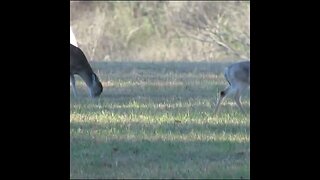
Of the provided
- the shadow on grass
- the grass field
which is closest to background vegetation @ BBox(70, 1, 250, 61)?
the grass field

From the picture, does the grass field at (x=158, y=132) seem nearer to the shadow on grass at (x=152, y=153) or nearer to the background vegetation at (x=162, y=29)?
the shadow on grass at (x=152, y=153)

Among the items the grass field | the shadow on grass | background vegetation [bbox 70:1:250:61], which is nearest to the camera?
the shadow on grass

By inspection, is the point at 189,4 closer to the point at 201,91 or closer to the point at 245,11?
the point at 245,11

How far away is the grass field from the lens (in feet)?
34.7

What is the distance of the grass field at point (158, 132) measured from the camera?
10.6m

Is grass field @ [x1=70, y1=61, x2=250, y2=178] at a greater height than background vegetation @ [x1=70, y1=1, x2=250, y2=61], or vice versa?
grass field @ [x1=70, y1=61, x2=250, y2=178]

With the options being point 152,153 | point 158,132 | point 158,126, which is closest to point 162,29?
point 158,126

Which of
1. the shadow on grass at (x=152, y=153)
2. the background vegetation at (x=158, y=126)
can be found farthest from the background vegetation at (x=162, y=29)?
the shadow on grass at (x=152, y=153)

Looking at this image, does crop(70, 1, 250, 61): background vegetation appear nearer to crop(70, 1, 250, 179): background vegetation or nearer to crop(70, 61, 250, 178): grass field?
crop(70, 1, 250, 179): background vegetation
